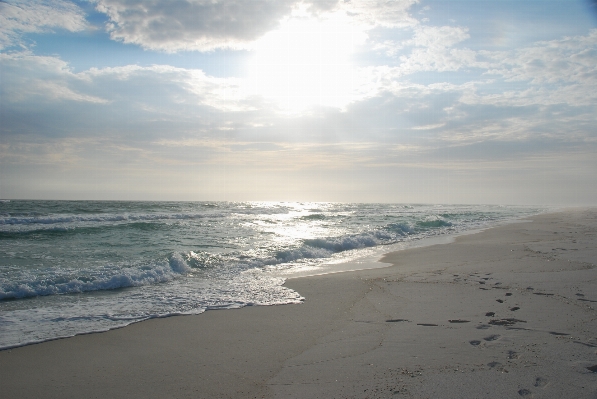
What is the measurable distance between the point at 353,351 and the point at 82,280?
663 cm

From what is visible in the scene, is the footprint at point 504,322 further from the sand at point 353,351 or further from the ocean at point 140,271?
the ocean at point 140,271

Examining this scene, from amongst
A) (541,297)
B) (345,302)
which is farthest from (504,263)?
(345,302)

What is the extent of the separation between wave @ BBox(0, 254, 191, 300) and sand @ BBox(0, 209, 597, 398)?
3.15 metres

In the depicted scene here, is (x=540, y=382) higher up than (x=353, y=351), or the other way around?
(x=540, y=382)

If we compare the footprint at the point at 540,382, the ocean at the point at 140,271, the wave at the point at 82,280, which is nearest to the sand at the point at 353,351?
the footprint at the point at 540,382

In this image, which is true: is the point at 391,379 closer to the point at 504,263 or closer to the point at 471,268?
the point at 471,268

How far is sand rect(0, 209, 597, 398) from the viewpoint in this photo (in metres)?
3.52

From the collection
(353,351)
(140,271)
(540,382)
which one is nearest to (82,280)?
(140,271)

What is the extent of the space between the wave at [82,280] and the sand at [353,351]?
315cm

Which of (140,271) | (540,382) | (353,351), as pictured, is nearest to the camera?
(540,382)

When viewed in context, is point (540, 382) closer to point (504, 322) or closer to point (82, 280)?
point (504, 322)

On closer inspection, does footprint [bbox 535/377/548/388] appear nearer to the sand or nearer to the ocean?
the sand

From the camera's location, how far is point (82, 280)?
830cm

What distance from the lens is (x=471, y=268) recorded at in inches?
379
